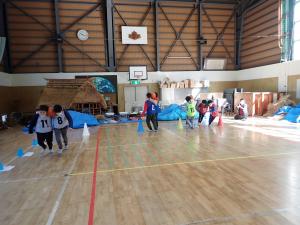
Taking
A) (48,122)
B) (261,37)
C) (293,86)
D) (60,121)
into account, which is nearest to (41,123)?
(48,122)

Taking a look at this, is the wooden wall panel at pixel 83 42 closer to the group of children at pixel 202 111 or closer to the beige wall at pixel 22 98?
the beige wall at pixel 22 98

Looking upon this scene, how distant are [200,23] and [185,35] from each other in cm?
137

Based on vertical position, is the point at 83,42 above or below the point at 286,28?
below

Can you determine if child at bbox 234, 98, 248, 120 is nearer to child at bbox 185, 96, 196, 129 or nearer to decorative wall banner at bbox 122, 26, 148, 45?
child at bbox 185, 96, 196, 129

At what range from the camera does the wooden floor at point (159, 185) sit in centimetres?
271

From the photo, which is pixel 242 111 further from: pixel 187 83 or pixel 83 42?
pixel 83 42

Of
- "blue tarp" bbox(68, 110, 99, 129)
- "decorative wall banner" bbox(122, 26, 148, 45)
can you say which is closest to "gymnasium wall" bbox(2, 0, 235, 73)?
"decorative wall banner" bbox(122, 26, 148, 45)

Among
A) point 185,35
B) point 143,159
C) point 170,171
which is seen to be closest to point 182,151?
point 143,159

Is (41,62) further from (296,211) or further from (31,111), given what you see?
(296,211)

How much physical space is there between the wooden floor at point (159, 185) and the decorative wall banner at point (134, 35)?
400 inches

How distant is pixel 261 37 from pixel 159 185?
555 inches

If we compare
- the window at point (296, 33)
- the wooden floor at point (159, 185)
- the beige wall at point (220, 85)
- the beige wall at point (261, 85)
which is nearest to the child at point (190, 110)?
the wooden floor at point (159, 185)

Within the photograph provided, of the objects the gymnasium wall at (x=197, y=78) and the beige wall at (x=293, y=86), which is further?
the gymnasium wall at (x=197, y=78)

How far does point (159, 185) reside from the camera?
361 centimetres
